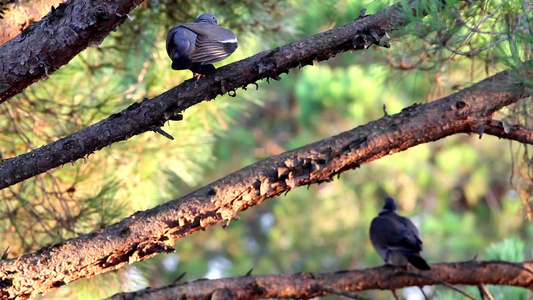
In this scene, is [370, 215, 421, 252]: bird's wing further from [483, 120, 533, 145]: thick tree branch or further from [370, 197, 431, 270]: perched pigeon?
[483, 120, 533, 145]: thick tree branch

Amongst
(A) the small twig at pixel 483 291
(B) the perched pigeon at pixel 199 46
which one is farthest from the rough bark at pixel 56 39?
(A) the small twig at pixel 483 291

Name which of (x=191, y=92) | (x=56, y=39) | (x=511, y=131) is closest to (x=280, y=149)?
(x=511, y=131)

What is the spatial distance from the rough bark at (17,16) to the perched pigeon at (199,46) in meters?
0.38

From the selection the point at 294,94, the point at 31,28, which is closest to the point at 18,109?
the point at 31,28

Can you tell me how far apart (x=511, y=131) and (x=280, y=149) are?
16.0ft

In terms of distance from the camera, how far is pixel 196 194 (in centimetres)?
173

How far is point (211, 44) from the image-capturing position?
185cm

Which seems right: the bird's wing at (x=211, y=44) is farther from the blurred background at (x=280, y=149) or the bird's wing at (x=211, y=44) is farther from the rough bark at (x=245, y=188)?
the blurred background at (x=280, y=149)

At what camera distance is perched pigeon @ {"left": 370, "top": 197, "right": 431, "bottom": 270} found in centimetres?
Result: 273

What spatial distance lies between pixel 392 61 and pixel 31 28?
1372 millimetres

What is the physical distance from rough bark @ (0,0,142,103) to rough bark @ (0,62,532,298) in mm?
406

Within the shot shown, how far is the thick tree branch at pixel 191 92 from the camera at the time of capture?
5.08 feet

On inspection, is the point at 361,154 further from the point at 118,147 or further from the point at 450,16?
the point at 118,147

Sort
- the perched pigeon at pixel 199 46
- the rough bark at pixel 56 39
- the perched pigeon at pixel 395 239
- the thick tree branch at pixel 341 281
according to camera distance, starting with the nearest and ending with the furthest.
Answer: the rough bark at pixel 56 39, the perched pigeon at pixel 199 46, the thick tree branch at pixel 341 281, the perched pigeon at pixel 395 239
